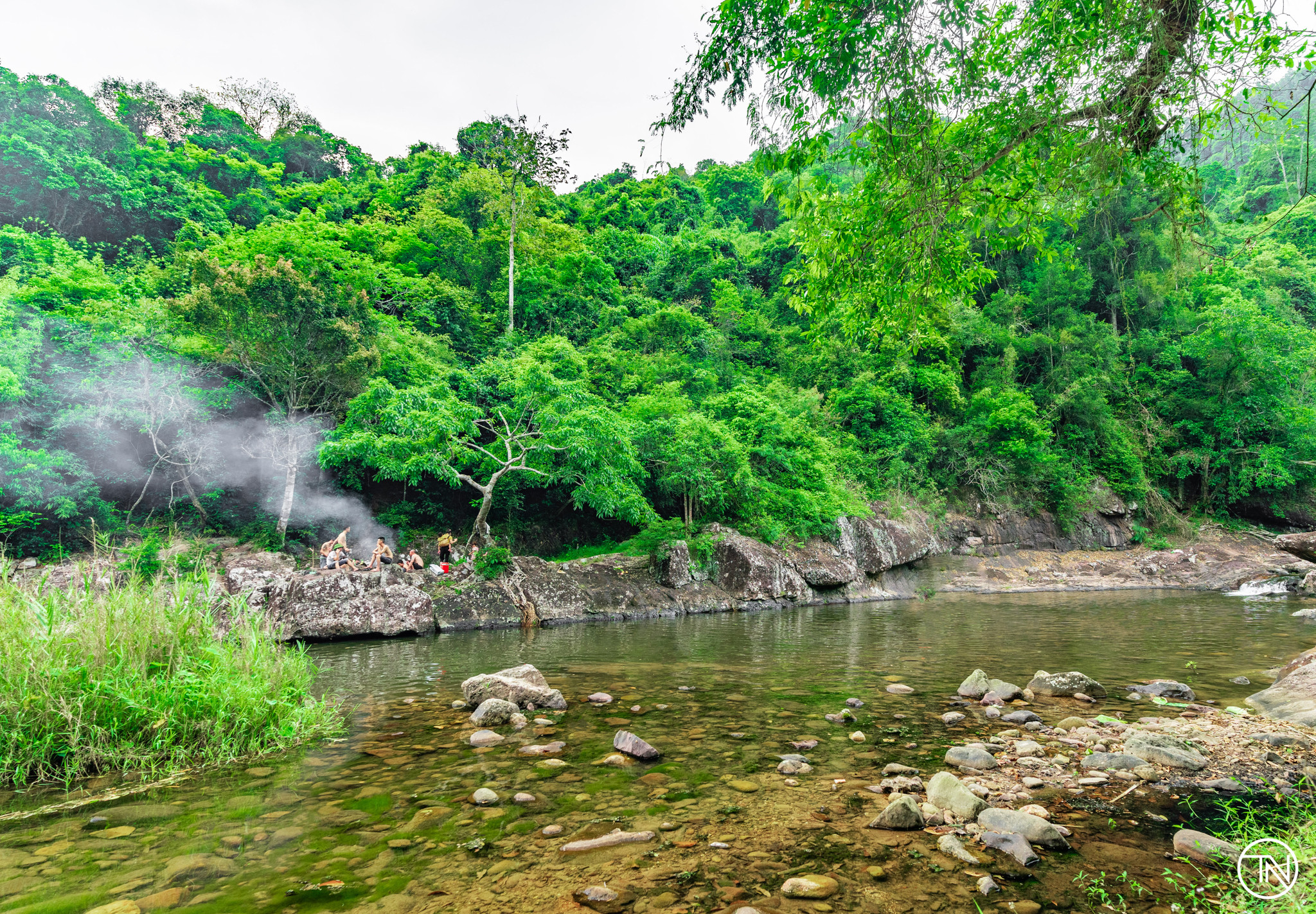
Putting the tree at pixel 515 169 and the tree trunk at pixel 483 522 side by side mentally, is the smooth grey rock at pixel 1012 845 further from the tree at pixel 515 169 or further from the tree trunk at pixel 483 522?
the tree at pixel 515 169

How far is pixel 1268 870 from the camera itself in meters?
2.22

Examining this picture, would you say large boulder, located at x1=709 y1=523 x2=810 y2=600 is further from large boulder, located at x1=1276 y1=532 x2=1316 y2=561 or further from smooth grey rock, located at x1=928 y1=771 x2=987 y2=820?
smooth grey rock, located at x1=928 y1=771 x2=987 y2=820

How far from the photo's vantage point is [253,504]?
62.9ft

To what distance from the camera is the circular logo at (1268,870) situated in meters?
2.06

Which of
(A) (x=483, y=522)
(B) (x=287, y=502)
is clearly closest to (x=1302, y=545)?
(A) (x=483, y=522)

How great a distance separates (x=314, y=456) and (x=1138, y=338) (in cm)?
4115

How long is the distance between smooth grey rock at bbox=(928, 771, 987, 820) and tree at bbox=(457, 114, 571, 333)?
27.7 m

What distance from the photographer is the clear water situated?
99.2 inches

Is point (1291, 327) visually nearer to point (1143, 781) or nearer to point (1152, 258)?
point (1152, 258)

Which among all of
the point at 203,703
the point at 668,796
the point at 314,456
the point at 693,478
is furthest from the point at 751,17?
the point at 314,456

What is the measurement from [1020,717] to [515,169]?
1297 inches

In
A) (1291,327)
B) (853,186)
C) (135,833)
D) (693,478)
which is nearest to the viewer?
(135,833)

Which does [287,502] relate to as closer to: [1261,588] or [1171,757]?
[1171,757]

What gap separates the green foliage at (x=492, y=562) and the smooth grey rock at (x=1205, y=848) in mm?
13692
